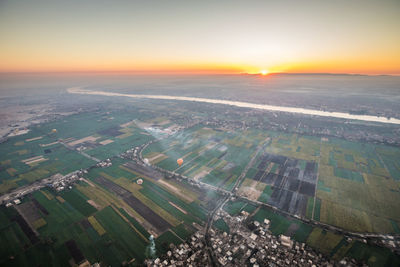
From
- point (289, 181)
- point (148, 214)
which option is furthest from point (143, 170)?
point (289, 181)

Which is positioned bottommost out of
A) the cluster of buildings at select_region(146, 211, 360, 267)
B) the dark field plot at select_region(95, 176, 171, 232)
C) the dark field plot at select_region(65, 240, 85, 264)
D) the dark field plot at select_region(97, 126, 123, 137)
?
the dark field plot at select_region(97, 126, 123, 137)

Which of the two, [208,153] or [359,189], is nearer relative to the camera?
[359,189]

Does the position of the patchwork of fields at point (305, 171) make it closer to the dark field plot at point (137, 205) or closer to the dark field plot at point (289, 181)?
the dark field plot at point (289, 181)

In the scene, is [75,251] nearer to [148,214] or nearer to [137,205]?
[137,205]

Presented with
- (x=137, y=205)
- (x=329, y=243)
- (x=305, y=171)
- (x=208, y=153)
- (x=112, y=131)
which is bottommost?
(x=112, y=131)

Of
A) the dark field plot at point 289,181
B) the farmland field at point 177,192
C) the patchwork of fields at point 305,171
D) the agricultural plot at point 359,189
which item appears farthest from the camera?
the dark field plot at point 289,181

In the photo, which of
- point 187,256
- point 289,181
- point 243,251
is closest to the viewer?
point 187,256

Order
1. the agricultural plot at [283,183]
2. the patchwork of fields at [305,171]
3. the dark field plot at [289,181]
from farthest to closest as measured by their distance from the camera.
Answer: the agricultural plot at [283,183] → the dark field plot at [289,181] → the patchwork of fields at [305,171]

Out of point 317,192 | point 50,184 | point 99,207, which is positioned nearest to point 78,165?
point 50,184

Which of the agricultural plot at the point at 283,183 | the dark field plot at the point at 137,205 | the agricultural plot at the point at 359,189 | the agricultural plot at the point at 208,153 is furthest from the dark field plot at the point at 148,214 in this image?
the agricultural plot at the point at 359,189

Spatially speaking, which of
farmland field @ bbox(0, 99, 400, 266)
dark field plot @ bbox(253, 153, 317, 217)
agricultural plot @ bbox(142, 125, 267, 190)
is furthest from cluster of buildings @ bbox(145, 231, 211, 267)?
dark field plot @ bbox(253, 153, 317, 217)

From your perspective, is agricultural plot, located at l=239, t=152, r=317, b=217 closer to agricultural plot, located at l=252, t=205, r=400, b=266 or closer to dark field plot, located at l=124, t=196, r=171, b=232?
agricultural plot, located at l=252, t=205, r=400, b=266
